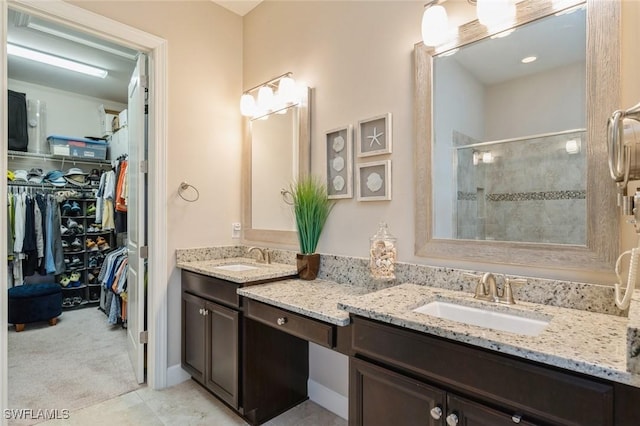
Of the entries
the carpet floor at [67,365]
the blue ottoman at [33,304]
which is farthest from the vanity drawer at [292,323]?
the blue ottoman at [33,304]

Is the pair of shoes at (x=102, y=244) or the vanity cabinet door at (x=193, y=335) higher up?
the pair of shoes at (x=102, y=244)

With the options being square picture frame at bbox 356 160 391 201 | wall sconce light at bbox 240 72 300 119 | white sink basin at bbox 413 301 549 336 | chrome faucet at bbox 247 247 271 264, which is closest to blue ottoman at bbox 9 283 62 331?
chrome faucet at bbox 247 247 271 264

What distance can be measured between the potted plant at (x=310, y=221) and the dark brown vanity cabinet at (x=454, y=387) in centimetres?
84

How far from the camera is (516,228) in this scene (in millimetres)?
1454

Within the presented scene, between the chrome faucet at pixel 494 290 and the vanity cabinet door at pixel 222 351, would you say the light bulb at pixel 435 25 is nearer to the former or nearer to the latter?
the chrome faucet at pixel 494 290

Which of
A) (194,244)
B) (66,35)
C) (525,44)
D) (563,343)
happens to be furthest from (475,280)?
(66,35)

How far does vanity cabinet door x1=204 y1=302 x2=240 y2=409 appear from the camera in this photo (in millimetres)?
1959

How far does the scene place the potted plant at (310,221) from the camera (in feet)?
7.02

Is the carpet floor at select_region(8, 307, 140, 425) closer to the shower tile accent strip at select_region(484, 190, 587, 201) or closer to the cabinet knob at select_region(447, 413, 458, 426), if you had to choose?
the cabinet knob at select_region(447, 413, 458, 426)

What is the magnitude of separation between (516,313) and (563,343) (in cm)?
34

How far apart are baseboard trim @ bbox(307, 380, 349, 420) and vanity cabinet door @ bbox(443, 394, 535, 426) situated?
1117 millimetres

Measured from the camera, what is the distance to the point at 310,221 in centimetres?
216

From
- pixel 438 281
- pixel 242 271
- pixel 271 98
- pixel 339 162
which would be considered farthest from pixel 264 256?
pixel 438 281

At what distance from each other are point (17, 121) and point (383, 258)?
481cm
